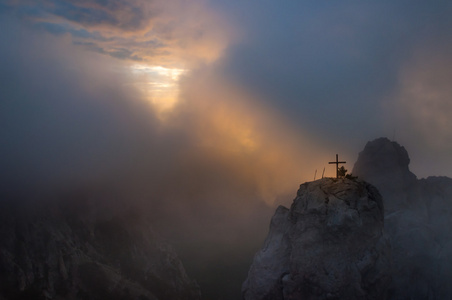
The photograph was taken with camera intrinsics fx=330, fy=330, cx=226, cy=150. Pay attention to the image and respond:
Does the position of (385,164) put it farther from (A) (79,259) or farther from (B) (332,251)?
(A) (79,259)

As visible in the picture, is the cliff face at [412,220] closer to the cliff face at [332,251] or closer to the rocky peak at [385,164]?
the rocky peak at [385,164]

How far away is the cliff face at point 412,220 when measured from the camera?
7069 centimetres

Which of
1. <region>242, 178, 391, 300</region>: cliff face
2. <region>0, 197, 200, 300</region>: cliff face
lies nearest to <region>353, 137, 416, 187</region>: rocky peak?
<region>242, 178, 391, 300</region>: cliff face

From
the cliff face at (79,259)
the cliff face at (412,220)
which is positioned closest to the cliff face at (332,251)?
the cliff face at (412,220)

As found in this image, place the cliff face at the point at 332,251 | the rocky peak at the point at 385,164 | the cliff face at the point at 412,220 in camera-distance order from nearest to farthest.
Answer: the cliff face at the point at 332,251 < the cliff face at the point at 412,220 < the rocky peak at the point at 385,164

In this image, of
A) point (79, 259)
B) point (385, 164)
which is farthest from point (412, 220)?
point (79, 259)

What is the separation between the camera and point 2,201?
113250 millimetres

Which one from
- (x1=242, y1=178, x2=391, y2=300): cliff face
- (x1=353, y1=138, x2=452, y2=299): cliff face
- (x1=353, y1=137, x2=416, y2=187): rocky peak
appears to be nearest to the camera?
(x1=242, y1=178, x2=391, y2=300): cliff face

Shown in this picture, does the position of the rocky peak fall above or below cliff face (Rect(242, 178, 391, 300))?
above

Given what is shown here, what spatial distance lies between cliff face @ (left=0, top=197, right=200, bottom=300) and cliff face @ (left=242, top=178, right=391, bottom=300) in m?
75.7

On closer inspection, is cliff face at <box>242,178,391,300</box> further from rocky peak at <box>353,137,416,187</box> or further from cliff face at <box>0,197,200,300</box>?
cliff face at <box>0,197,200,300</box>

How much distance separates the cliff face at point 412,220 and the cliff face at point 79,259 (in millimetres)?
75551

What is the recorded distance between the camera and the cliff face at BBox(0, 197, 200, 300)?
3824 inches

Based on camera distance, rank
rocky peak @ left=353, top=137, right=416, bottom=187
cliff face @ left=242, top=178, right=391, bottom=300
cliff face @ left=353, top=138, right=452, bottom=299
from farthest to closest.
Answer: rocky peak @ left=353, top=137, right=416, bottom=187, cliff face @ left=353, top=138, right=452, bottom=299, cliff face @ left=242, top=178, right=391, bottom=300
